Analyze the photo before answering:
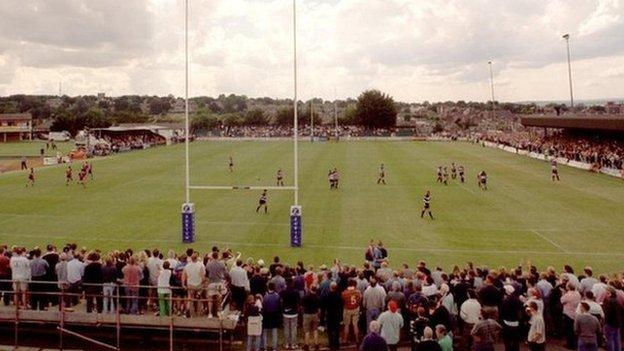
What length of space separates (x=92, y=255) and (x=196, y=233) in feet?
42.5

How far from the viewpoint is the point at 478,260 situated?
23.3 metres

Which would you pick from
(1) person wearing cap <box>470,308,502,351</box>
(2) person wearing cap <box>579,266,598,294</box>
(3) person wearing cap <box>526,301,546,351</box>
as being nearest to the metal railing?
(1) person wearing cap <box>470,308,502,351</box>

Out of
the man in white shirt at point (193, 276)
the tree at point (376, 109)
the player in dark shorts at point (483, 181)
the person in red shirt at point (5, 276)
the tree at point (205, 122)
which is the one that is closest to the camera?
the man in white shirt at point (193, 276)

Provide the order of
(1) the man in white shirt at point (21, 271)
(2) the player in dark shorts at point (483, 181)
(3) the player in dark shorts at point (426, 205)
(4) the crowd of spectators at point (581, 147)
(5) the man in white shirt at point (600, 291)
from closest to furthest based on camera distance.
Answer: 1. (5) the man in white shirt at point (600, 291)
2. (1) the man in white shirt at point (21, 271)
3. (3) the player in dark shorts at point (426, 205)
4. (2) the player in dark shorts at point (483, 181)
5. (4) the crowd of spectators at point (581, 147)

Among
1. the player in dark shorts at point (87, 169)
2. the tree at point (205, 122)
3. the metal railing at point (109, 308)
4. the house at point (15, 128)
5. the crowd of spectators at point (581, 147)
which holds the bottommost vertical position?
the metal railing at point (109, 308)

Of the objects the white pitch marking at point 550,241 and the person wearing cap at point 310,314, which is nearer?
the person wearing cap at point 310,314

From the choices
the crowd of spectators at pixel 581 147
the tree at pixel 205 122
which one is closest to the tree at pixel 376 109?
the tree at pixel 205 122

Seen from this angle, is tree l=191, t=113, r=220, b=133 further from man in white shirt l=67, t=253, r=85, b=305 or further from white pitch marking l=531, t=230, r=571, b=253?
man in white shirt l=67, t=253, r=85, b=305

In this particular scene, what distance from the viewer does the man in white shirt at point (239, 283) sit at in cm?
1488

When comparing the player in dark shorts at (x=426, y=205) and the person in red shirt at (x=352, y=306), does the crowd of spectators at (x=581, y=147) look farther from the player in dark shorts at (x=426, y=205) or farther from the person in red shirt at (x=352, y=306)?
the person in red shirt at (x=352, y=306)

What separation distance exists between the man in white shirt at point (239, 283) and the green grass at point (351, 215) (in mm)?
8429

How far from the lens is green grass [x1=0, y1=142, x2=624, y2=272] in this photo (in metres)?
25.0

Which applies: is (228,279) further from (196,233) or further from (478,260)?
(196,233)

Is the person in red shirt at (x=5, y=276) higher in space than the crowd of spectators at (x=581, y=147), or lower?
lower
